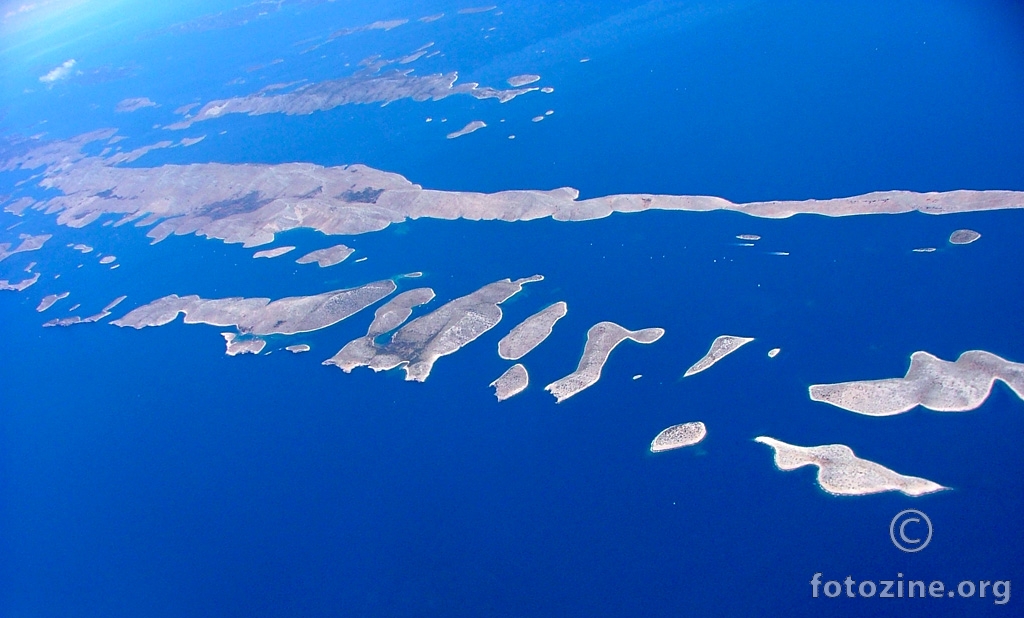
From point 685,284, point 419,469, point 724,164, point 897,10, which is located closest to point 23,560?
point 419,469
